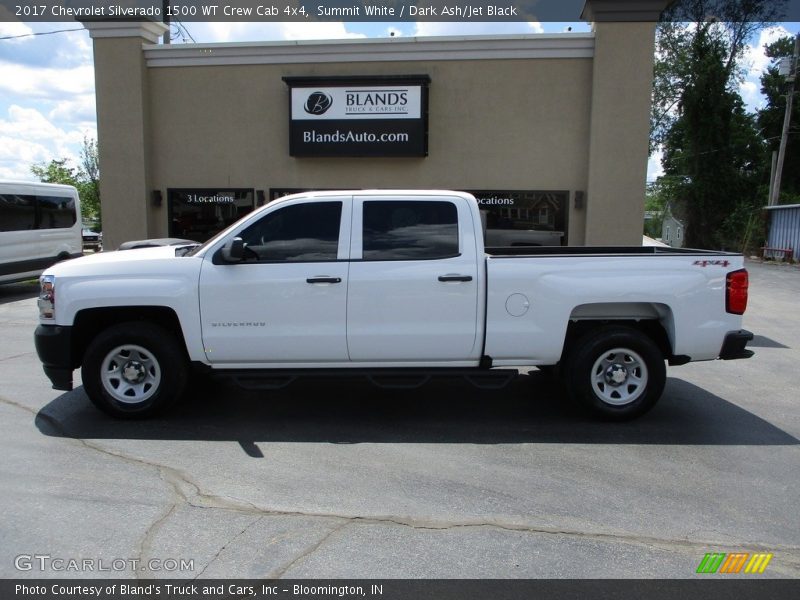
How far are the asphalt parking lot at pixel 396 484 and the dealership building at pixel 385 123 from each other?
20.2 feet

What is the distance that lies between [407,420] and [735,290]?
123 inches

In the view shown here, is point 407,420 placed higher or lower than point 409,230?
lower

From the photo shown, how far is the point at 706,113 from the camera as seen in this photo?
35.9 m

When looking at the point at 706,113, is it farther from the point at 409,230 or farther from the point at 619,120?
the point at 409,230

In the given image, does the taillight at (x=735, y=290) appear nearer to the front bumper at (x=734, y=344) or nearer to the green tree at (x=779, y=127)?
the front bumper at (x=734, y=344)

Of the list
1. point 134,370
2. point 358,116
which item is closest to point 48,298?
point 134,370

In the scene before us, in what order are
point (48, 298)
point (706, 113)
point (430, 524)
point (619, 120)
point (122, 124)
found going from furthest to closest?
point (706, 113) < point (122, 124) < point (619, 120) < point (48, 298) < point (430, 524)

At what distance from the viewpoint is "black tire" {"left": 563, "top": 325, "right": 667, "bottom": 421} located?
611 centimetres

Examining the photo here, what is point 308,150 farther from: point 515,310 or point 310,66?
point 515,310

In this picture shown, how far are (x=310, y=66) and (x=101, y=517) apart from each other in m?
10.5

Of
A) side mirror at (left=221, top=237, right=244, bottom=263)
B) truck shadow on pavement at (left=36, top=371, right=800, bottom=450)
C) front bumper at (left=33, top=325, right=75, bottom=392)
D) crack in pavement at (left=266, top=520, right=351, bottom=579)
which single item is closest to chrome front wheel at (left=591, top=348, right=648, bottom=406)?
truck shadow on pavement at (left=36, top=371, right=800, bottom=450)

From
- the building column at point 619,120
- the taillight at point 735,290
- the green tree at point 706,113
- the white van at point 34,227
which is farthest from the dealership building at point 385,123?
the green tree at point 706,113

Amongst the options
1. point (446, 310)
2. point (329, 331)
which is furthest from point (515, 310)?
point (329, 331)

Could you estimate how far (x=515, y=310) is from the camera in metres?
6.00
